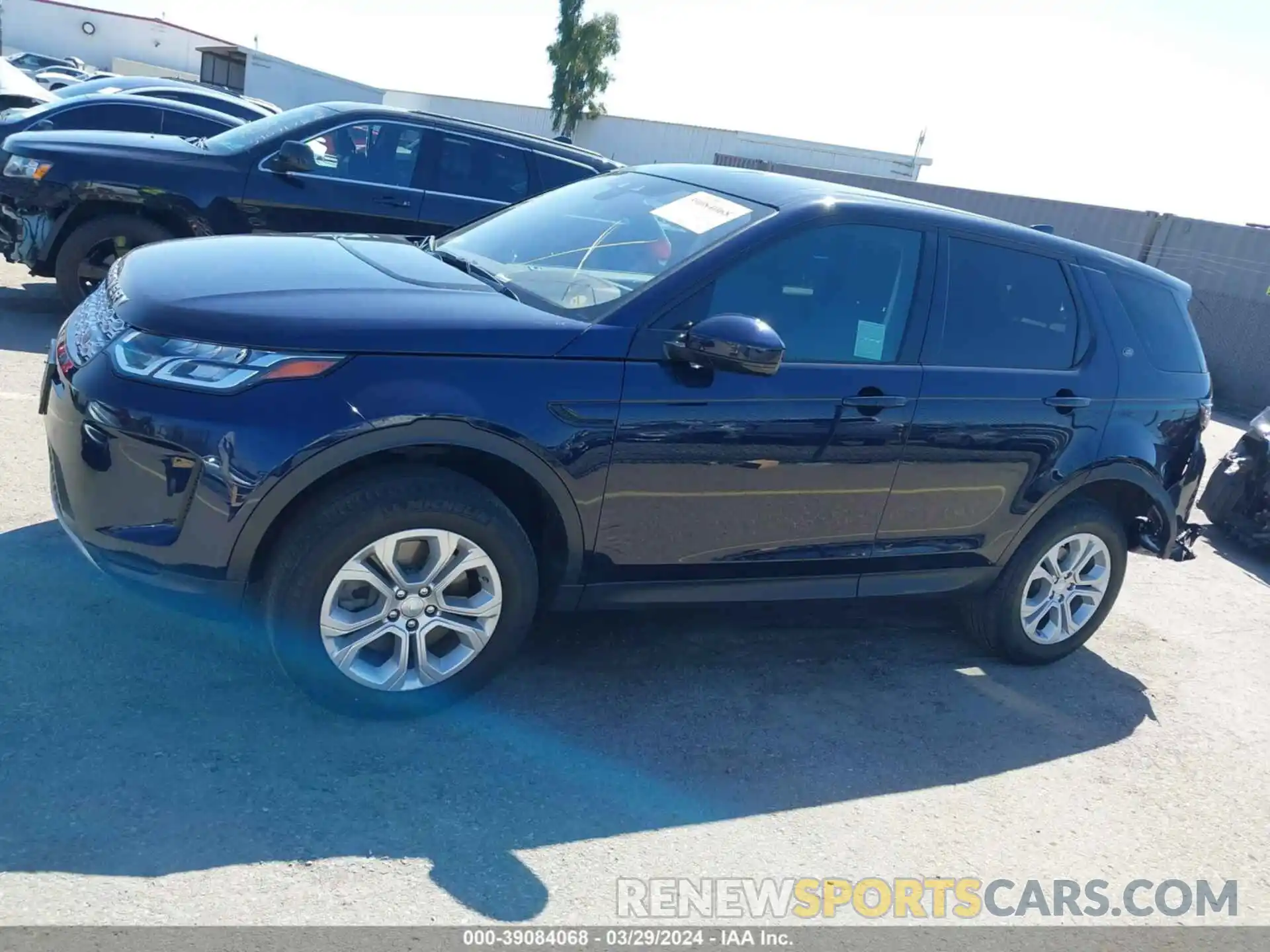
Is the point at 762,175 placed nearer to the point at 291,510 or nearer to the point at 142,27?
the point at 291,510

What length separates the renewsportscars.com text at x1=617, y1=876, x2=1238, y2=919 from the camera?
2.98m

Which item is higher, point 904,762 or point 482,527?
point 482,527

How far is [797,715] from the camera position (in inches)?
160

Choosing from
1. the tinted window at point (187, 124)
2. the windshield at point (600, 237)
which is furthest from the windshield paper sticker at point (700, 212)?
the tinted window at point (187, 124)

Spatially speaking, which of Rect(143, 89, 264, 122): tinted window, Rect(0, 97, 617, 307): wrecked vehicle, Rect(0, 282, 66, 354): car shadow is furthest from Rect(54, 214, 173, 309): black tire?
Rect(143, 89, 264, 122): tinted window

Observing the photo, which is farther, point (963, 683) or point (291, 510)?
point (963, 683)

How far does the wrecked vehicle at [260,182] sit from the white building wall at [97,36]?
55368mm

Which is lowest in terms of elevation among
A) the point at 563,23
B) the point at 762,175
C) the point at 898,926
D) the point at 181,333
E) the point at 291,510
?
the point at 898,926

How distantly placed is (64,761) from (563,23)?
60315 mm

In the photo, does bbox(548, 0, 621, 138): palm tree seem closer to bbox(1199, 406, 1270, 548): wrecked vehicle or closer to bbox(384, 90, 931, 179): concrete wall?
bbox(384, 90, 931, 179): concrete wall

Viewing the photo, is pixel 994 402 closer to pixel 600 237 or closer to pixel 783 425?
pixel 783 425
